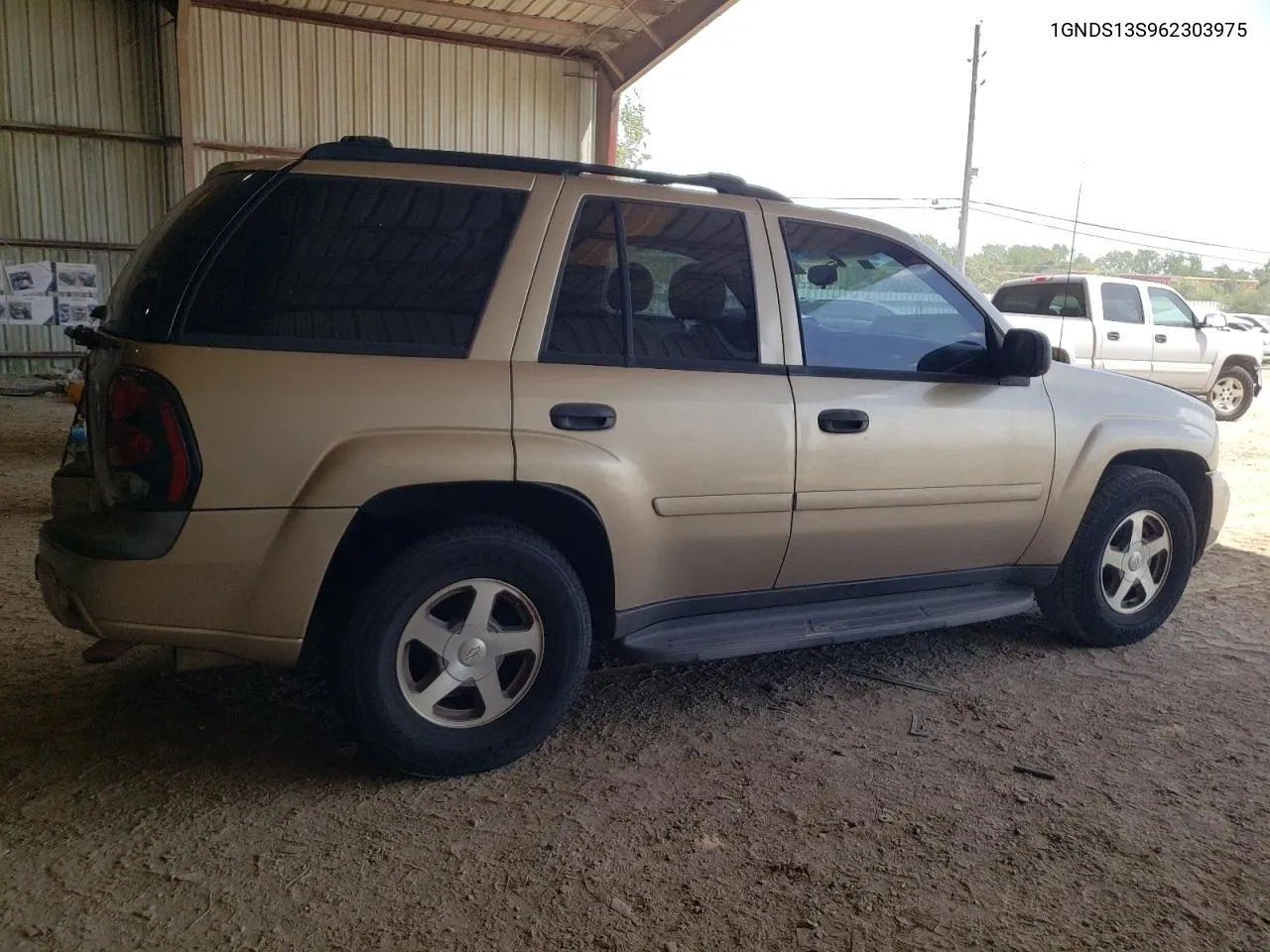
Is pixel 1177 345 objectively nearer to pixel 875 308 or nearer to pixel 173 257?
pixel 875 308

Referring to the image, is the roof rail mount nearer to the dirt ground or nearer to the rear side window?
the rear side window

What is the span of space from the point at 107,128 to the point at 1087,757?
16182 mm

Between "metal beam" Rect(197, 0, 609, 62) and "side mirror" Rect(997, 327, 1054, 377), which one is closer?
"side mirror" Rect(997, 327, 1054, 377)

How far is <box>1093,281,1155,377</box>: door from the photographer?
40.0ft

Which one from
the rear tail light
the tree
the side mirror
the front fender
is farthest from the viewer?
the tree

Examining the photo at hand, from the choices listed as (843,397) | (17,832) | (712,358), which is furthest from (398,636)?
(843,397)

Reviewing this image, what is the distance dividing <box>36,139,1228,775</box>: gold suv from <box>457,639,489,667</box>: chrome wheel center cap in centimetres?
1

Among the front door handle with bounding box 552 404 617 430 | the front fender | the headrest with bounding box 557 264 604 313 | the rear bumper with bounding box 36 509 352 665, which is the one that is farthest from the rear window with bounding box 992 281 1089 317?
the rear bumper with bounding box 36 509 352 665

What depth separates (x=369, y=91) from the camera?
15.1 meters

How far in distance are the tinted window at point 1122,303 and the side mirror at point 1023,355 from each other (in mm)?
9713

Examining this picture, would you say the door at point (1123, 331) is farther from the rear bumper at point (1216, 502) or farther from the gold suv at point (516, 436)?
the gold suv at point (516, 436)

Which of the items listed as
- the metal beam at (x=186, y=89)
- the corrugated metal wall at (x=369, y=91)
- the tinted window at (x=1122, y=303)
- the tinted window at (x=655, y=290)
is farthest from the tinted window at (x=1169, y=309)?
the metal beam at (x=186, y=89)

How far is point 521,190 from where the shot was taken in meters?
3.05

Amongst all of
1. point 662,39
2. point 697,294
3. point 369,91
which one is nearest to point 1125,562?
point 697,294
